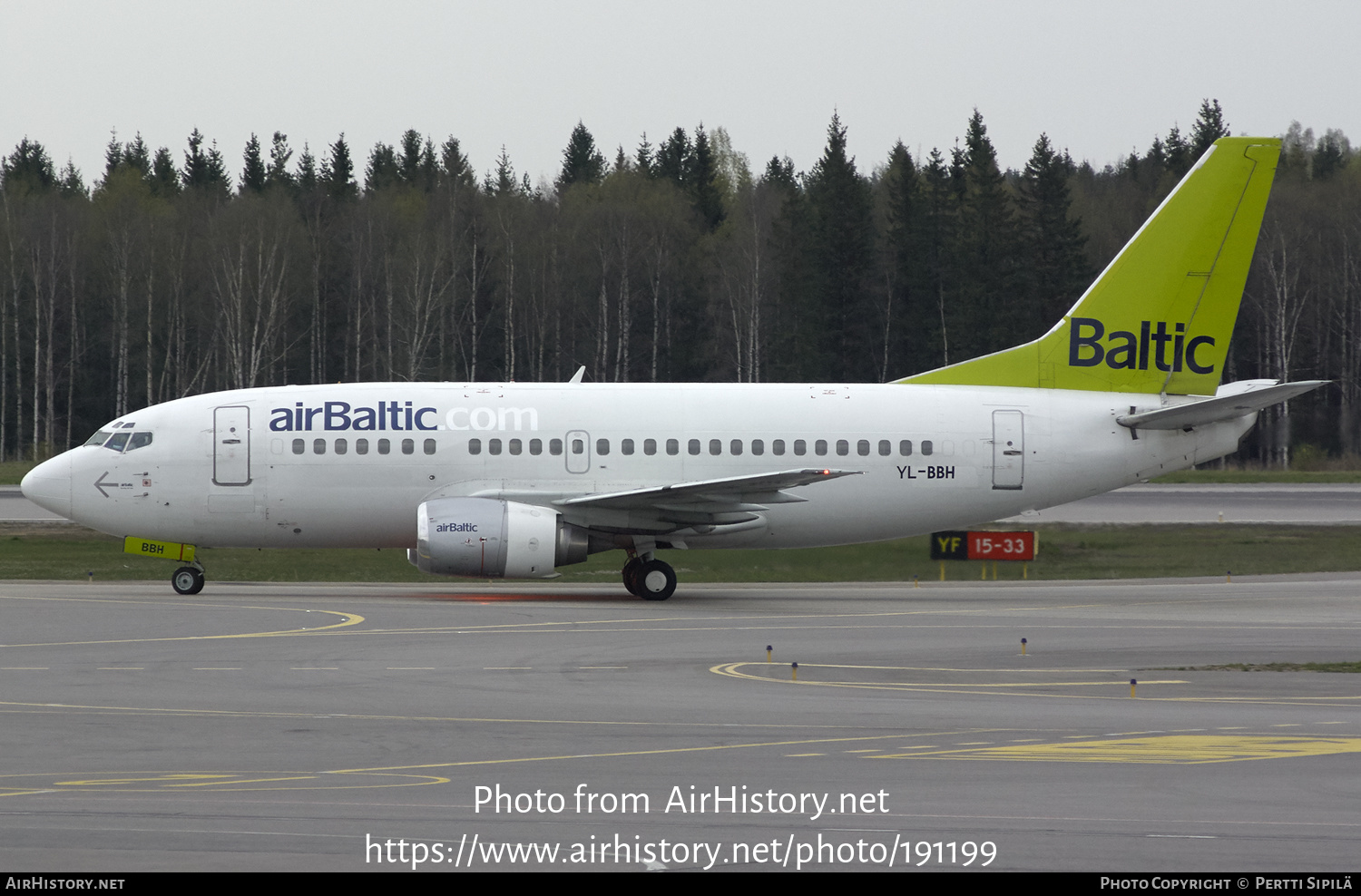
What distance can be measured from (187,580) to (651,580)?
9.28 metres

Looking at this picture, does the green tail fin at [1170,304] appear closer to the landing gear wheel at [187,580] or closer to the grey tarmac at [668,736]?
the grey tarmac at [668,736]

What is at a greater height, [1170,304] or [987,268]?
[987,268]

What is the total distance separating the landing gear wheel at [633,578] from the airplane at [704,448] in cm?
4

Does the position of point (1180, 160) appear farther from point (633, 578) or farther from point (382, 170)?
point (633, 578)

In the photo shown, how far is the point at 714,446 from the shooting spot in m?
30.0

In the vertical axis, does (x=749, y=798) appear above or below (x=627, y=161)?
below

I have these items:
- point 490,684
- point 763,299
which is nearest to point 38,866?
point 490,684

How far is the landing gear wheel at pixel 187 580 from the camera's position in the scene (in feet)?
93.2

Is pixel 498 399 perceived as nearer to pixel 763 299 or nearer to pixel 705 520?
pixel 705 520

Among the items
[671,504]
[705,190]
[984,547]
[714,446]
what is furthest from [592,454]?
[705,190]
